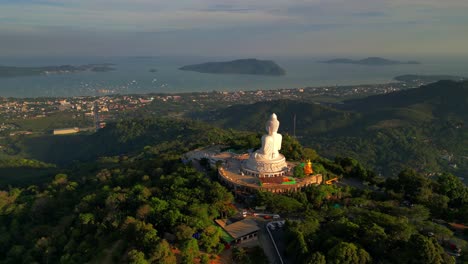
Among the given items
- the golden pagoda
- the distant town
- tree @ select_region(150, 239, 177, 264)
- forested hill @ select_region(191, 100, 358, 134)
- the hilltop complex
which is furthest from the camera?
the distant town

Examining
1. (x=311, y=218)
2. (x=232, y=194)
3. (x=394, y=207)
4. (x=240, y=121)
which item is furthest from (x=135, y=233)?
(x=240, y=121)

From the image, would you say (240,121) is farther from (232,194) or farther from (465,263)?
(465,263)

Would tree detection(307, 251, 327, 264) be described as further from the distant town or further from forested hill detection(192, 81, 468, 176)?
the distant town

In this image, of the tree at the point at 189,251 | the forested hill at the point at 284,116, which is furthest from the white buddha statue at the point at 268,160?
the forested hill at the point at 284,116

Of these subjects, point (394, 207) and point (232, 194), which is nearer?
point (394, 207)

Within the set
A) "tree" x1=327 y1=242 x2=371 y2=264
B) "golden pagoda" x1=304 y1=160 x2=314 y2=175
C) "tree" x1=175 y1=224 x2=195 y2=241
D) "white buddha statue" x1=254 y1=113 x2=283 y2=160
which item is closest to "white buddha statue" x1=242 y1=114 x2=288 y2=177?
"white buddha statue" x1=254 y1=113 x2=283 y2=160

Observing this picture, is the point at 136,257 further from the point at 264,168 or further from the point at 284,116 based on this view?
the point at 284,116
